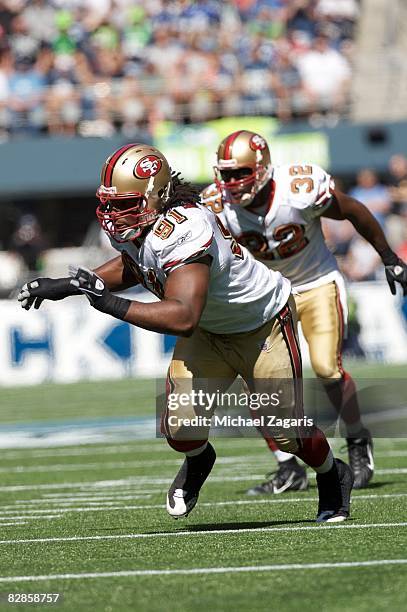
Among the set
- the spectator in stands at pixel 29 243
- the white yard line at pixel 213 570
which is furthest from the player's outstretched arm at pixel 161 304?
the spectator in stands at pixel 29 243

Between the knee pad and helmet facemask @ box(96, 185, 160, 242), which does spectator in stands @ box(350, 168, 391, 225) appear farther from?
helmet facemask @ box(96, 185, 160, 242)

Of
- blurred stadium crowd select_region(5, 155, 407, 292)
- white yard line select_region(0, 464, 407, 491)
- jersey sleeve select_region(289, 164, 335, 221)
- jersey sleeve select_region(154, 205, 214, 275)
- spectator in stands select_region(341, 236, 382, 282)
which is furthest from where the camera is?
blurred stadium crowd select_region(5, 155, 407, 292)

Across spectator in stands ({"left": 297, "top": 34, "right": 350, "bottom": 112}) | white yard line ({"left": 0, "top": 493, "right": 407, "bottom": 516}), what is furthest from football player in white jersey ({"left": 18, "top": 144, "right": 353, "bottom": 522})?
spectator in stands ({"left": 297, "top": 34, "right": 350, "bottom": 112})

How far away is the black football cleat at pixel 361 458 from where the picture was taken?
6156mm

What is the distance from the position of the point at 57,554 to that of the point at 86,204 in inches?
594

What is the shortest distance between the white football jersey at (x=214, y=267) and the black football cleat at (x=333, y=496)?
2.21 ft

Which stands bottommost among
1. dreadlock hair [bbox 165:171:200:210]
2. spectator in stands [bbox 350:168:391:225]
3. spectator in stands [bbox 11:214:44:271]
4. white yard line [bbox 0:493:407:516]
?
spectator in stands [bbox 11:214:44:271]

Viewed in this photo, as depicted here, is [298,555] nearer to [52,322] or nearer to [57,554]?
[57,554]

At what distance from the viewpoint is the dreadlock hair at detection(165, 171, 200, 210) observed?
4601 mm

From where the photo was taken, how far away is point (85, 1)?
60.7ft

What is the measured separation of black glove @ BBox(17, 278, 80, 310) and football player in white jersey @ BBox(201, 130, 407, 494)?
2037mm

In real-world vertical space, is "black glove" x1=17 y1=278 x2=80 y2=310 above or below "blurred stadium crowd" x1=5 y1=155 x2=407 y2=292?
above

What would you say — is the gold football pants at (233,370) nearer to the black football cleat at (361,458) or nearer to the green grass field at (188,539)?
the green grass field at (188,539)

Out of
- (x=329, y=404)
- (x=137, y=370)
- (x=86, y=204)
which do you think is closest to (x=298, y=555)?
(x=329, y=404)
